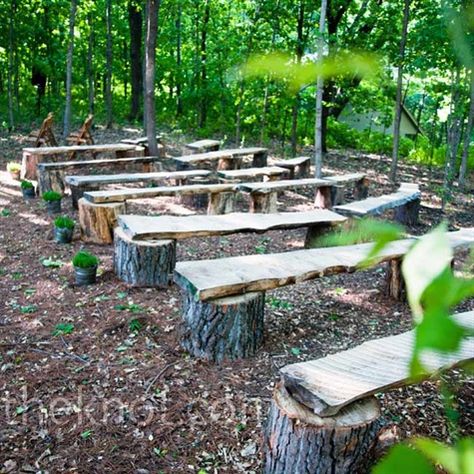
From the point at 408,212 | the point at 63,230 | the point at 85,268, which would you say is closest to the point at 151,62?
the point at 63,230

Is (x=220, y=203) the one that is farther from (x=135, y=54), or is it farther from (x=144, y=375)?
(x=135, y=54)

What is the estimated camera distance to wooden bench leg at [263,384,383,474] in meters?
2.04

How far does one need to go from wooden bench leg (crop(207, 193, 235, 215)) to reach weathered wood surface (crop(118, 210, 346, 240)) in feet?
5.65

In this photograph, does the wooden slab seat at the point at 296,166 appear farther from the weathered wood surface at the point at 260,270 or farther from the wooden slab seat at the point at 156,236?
the weathered wood surface at the point at 260,270

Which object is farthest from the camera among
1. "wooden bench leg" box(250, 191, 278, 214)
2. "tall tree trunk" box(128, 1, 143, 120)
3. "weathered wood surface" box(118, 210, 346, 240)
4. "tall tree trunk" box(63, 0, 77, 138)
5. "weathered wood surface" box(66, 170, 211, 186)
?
"tall tree trunk" box(128, 1, 143, 120)

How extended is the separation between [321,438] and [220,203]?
15.3 feet

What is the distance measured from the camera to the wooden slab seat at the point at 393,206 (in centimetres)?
518

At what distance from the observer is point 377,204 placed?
562cm

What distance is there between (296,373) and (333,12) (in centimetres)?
975

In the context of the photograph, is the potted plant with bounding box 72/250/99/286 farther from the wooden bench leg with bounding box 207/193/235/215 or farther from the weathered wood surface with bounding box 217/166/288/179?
the weathered wood surface with bounding box 217/166/288/179

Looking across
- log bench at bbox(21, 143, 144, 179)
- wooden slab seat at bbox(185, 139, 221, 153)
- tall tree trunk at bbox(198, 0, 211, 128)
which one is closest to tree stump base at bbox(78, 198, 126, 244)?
log bench at bbox(21, 143, 144, 179)

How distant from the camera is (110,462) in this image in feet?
7.72

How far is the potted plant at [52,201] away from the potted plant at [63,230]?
3.22 ft

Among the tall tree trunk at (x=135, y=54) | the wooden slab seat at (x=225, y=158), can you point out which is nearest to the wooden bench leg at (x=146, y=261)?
the wooden slab seat at (x=225, y=158)
